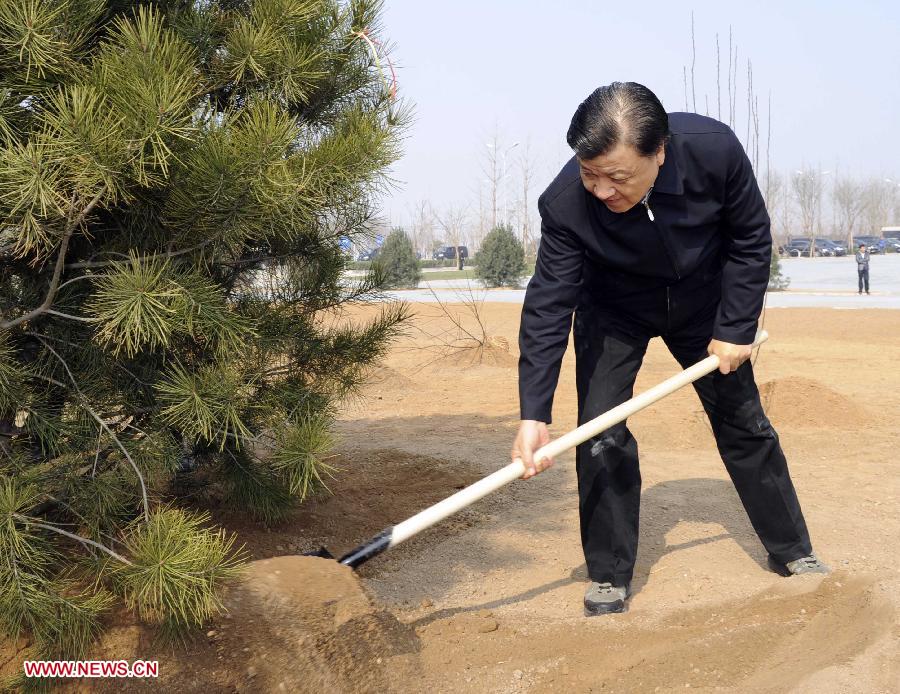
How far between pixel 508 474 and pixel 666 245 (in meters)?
0.85

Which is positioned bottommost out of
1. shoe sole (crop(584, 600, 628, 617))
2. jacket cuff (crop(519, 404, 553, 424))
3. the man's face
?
shoe sole (crop(584, 600, 628, 617))

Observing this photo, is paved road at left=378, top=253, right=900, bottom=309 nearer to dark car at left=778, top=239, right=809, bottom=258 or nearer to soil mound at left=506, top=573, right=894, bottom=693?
soil mound at left=506, top=573, right=894, bottom=693

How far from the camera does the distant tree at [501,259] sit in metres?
24.3

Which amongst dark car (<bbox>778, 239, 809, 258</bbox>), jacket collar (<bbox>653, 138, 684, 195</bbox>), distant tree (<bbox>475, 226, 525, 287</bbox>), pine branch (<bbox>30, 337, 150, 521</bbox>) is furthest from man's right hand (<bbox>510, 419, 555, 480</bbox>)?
dark car (<bbox>778, 239, 809, 258</bbox>)

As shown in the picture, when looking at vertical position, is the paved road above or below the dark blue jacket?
below

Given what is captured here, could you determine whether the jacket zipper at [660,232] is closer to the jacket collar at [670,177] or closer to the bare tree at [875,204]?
the jacket collar at [670,177]

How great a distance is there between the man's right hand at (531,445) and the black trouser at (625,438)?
0.36 meters

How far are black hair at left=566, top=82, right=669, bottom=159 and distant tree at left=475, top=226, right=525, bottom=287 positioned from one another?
2186 cm

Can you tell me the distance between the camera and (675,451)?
5.23 meters

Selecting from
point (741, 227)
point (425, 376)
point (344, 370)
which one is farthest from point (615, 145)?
point (425, 376)

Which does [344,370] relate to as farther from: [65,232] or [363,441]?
[363,441]

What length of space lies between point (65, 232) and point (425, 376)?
6.55 meters

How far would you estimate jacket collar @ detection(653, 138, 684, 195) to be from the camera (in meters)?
2.55

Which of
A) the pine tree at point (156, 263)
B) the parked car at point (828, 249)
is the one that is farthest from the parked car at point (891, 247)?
the pine tree at point (156, 263)
